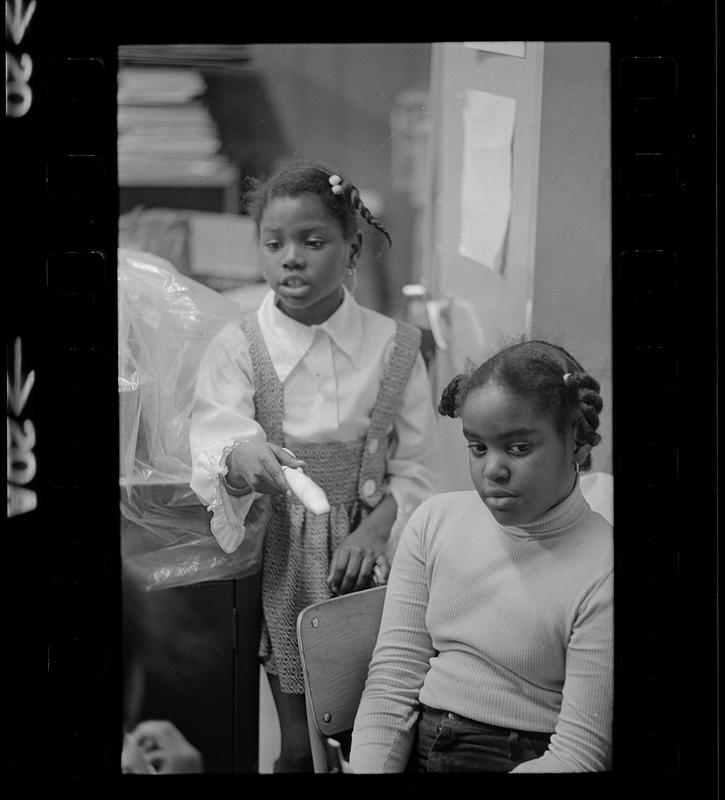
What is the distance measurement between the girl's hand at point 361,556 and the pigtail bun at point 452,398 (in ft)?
0.31

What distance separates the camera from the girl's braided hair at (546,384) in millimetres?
844

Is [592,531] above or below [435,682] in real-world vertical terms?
above

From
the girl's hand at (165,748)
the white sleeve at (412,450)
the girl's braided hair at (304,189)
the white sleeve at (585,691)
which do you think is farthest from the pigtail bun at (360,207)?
the girl's hand at (165,748)

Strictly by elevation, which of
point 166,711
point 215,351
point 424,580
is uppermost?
point 215,351

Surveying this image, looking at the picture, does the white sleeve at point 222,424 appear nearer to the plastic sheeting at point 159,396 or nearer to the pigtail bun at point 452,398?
the plastic sheeting at point 159,396

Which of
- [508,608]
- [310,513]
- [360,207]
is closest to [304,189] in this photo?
[360,207]

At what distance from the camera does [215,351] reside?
2.86 feet

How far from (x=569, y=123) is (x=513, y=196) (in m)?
0.07

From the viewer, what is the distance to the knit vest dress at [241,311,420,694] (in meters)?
0.87

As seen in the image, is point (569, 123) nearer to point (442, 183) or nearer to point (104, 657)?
point (442, 183)

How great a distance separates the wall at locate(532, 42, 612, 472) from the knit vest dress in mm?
118

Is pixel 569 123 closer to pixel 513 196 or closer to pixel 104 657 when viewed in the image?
pixel 513 196

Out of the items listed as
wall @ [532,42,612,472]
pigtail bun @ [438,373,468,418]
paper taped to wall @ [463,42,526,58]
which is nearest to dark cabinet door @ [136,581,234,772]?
pigtail bun @ [438,373,468,418]

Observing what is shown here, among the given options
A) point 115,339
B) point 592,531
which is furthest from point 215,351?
point 592,531
